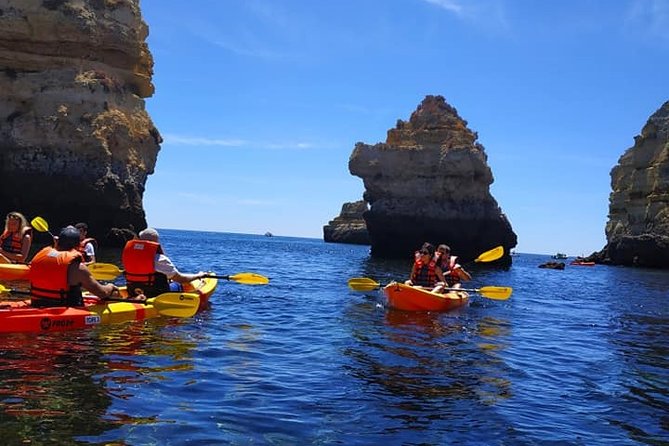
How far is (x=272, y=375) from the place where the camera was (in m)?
7.27

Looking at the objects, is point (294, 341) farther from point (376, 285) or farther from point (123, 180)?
point (123, 180)

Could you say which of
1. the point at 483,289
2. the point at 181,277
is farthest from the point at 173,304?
the point at 483,289

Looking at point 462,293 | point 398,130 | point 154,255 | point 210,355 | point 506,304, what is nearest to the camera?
point 210,355

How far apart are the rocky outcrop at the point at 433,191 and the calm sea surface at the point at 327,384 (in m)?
37.6

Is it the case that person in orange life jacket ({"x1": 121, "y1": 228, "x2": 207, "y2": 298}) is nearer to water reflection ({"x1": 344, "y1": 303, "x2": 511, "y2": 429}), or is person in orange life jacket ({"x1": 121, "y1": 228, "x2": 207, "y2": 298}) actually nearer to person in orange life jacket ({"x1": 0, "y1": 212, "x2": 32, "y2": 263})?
water reflection ({"x1": 344, "y1": 303, "x2": 511, "y2": 429})

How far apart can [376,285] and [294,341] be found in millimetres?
6565

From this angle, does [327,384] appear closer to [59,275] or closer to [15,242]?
[59,275]

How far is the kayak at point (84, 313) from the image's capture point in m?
8.31

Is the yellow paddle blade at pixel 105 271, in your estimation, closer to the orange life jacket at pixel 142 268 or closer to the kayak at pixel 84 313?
the kayak at pixel 84 313

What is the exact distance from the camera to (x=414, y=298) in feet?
46.1

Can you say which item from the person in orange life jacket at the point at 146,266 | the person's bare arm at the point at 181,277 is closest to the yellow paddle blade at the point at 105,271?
the person's bare arm at the point at 181,277

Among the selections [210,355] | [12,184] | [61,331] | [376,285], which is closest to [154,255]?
[61,331]

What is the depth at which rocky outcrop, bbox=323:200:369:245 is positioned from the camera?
110 metres

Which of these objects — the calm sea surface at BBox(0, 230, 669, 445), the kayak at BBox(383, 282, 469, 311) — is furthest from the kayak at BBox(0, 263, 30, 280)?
the kayak at BBox(383, 282, 469, 311)
